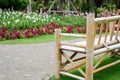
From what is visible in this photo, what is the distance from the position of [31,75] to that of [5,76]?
517 mm

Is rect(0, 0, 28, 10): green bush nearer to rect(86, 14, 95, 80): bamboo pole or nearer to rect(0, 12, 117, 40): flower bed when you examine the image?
rect(0, 12, 117, 40): flower bed

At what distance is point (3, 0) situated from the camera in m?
21.4

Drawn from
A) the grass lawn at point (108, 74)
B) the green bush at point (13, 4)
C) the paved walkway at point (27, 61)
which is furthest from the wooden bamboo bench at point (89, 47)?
the green bush at point (13, 4)

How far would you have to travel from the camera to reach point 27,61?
8.33m

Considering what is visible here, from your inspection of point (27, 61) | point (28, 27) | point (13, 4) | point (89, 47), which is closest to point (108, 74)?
point (89, 47)

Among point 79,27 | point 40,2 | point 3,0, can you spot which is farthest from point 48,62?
point 40,2

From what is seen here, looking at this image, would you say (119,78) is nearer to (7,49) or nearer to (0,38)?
(7,49)

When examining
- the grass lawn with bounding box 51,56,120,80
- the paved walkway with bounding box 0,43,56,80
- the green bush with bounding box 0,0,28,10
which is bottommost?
the grass lawn with bounding box 51,56,120,80

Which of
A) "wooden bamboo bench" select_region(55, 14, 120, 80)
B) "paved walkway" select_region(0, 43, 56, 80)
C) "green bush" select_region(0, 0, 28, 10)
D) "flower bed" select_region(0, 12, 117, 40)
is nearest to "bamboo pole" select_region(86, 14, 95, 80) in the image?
"wooden bamboo bench" select_region(55, 14, 120, 80)

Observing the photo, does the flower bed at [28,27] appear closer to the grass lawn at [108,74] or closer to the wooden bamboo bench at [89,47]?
the grass lawn at [108,74]

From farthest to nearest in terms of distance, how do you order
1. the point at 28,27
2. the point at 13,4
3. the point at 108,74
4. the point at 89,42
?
the point at 13,4 < the point at 28,27 < the point at 108,74 < the point at 89,42

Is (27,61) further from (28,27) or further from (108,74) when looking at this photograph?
(28,27)

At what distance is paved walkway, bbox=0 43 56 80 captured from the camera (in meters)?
6.91

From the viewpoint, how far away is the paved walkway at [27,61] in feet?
22.7
